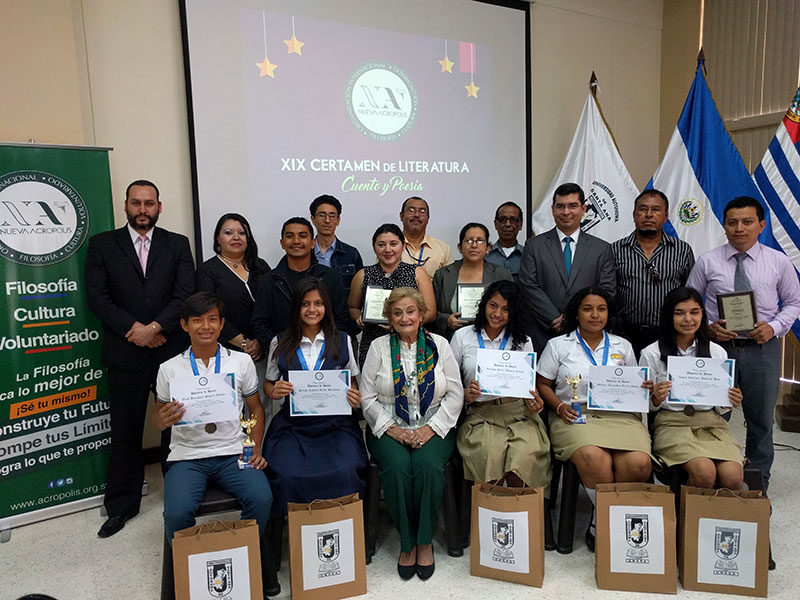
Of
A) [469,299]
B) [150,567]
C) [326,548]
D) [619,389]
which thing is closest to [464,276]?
[469,299]

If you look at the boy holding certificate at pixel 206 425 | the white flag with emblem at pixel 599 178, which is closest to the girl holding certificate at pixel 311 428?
the boy holding certificate at pixel 206 425

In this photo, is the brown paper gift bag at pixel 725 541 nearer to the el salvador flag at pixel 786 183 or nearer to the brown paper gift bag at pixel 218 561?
the brown paper gift bag at pixel 218 561

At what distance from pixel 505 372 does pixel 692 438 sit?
91 centimetres

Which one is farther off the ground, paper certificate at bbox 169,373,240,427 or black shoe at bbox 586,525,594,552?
paper certificate at bbox 169,373,240,427

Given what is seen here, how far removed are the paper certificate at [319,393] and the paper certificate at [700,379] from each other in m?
1.51

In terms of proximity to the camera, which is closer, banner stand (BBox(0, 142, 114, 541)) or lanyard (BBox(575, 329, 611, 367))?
lanyard (BBox(575, 329, 611, 367))

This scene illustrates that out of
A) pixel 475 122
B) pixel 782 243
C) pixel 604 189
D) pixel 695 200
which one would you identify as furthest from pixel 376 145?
pixel 782 243

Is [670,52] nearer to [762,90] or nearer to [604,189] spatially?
[762,90]

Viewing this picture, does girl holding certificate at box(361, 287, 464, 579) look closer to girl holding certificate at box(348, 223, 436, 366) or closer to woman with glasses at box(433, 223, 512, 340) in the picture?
girl holding certificate at box(348, 223, 436, 366)

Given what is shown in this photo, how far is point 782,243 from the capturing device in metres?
3.98

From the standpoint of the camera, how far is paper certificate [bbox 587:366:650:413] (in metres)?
2.56

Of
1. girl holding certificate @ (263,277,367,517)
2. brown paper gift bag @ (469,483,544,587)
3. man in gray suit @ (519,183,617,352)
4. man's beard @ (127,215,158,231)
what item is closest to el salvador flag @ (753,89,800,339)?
man in gray suit @ (519,183,617,352)

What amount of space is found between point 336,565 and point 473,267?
175 cm

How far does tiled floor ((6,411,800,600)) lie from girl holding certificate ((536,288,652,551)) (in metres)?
0.37
